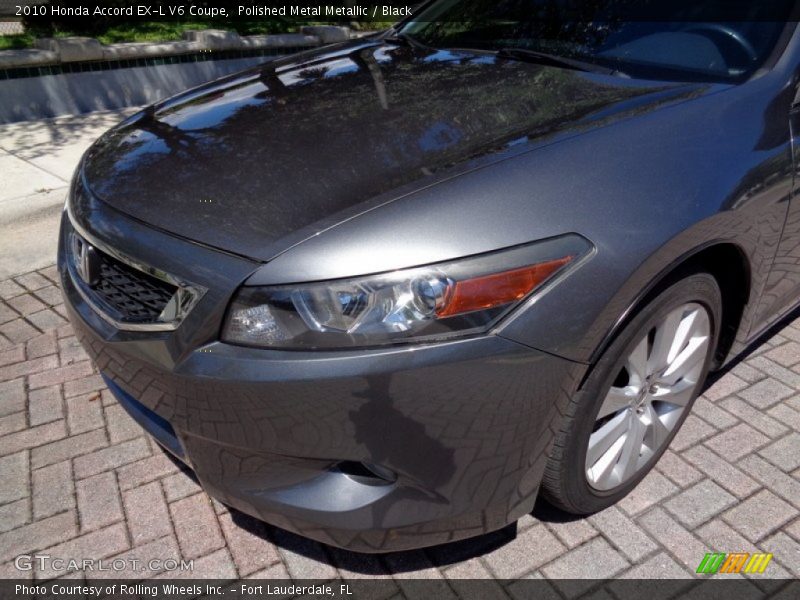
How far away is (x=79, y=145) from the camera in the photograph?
5777mm

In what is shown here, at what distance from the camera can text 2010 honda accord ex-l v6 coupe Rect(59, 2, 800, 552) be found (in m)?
1.67

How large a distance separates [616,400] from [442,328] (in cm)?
72

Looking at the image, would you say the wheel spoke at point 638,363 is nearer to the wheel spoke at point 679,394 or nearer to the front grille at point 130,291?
the wheel spoke at point 679,394

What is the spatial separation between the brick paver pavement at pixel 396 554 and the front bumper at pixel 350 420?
1.03 ft

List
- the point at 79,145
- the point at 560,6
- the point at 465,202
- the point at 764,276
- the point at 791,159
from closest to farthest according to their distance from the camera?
the point at 465,202 < the point at 791,159 < the point at 764,276 < the point at 560,6 < the point at 79,145

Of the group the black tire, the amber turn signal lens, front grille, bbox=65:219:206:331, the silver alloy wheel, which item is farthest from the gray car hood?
the silver alloy wheel

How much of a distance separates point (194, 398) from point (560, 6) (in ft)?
6.93

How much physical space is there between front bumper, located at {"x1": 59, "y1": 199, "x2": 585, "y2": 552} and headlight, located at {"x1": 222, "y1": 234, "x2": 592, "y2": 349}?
0.04m

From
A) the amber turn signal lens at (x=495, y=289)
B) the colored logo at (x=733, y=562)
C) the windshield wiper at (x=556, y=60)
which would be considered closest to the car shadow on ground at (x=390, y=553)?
the colored logo at (x=733, y=562)

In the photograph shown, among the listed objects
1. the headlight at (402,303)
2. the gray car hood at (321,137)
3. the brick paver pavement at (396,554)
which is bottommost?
the brick paver pavement at (396,554)

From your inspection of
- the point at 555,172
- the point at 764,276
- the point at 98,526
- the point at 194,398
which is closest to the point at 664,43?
the point at 764,276

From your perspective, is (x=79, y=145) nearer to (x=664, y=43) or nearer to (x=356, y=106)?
(x=356, y=106)

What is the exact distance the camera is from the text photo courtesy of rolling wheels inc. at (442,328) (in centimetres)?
168

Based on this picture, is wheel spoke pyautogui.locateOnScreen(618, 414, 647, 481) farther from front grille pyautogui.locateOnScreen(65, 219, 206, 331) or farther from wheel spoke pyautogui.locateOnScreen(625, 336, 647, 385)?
front grille pyautogui.locateOnScreen(65, 219, 206, 331)
